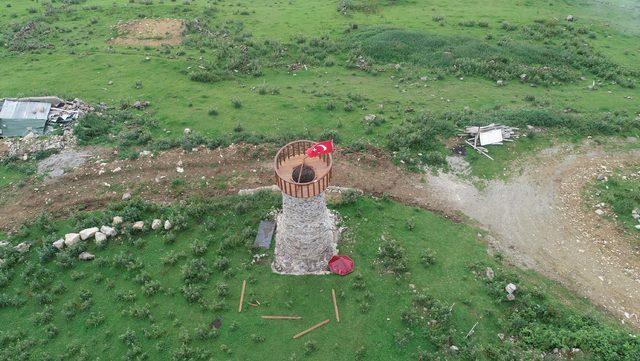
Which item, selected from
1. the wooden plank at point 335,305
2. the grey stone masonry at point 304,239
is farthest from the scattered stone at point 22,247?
the wooden plank at point 335,305

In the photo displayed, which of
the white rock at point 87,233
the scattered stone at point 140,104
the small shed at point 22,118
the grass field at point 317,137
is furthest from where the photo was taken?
the scattered stone at point 140,104

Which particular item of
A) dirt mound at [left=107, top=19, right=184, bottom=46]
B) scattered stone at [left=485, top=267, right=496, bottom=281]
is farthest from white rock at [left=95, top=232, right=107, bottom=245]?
dirt mound at [left=107, top=19, right=184, bottom=46]

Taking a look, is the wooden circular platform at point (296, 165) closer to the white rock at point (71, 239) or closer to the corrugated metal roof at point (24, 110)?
the white rock at point (71, 239)

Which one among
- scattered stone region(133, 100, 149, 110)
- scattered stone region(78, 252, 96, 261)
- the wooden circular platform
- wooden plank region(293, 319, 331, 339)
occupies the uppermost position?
the wooden circular platform

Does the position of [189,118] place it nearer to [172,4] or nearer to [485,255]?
[485,255]

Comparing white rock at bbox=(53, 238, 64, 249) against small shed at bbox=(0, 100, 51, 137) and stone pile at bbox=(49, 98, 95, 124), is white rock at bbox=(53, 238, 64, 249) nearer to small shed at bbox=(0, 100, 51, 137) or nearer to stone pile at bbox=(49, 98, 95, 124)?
small shed at bbox=(0, 100, 51, 137)

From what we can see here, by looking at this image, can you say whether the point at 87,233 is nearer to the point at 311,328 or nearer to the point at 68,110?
the point at 311,328
